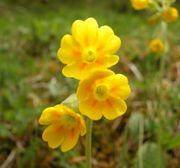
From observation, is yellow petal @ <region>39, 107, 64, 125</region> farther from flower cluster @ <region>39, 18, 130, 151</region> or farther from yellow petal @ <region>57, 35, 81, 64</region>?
yellow petal @ <region>57, 35, 81, 64</region>

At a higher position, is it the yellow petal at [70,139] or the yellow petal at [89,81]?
the yellow petal at [89,81]

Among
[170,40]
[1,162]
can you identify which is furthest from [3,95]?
[170,40]

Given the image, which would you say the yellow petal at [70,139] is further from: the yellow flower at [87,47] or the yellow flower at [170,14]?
the yellow flower at [170,14]

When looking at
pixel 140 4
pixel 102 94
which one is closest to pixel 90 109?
pixel 102 94

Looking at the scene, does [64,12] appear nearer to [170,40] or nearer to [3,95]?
[170,40]

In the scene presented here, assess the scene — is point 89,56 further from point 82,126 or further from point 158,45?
point 158,45

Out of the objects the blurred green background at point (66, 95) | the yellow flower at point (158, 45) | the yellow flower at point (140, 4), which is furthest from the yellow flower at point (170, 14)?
the blurred green background at point (66, 95)

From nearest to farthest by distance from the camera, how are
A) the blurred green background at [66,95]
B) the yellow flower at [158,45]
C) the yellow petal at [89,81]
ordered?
1. the yellow petal at [89,81]
2. the blurred green background at [66,95]
3. the yellow flower at [158,45]
